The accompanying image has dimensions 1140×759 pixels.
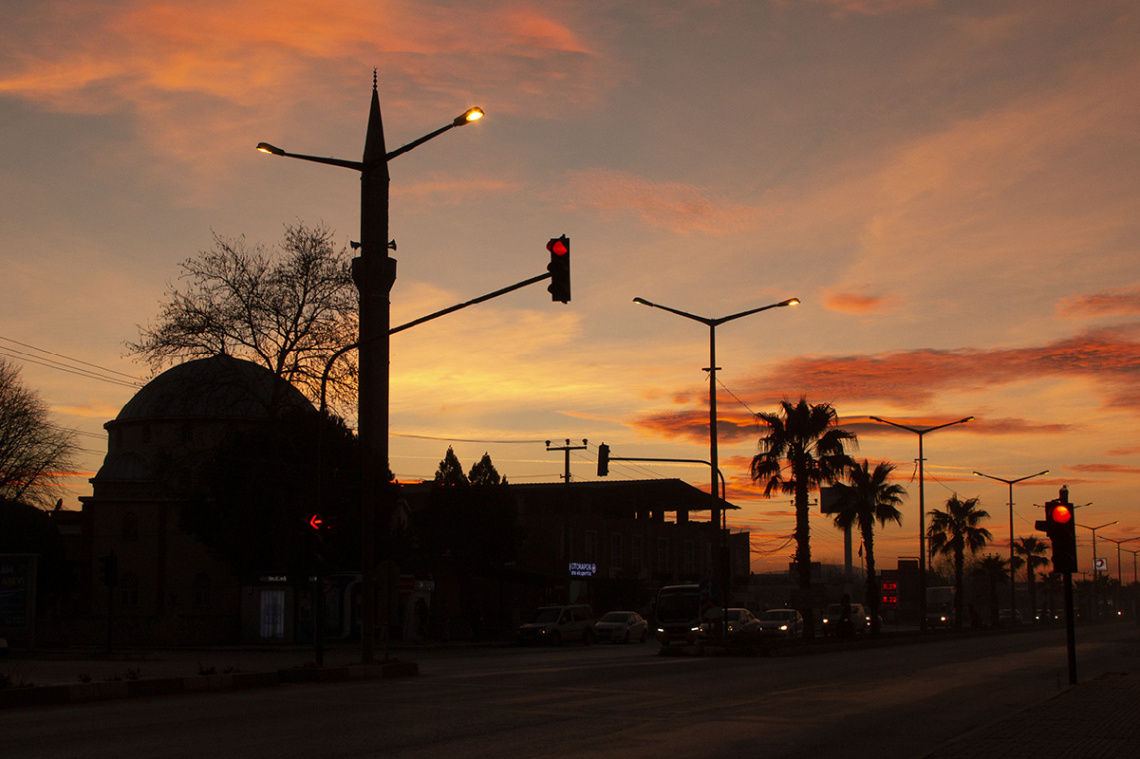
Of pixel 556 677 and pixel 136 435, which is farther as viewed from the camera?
pixel 136 435

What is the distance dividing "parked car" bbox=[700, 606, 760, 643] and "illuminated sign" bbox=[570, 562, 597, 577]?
2216cm

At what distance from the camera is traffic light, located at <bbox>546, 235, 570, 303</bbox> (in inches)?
722

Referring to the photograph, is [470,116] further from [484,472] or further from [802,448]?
[484,472]

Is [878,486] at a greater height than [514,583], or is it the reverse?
[878,486]

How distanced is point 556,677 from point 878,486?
40.9 meters

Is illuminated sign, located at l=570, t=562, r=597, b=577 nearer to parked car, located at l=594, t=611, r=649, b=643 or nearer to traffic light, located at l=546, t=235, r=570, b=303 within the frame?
parked car, located at l=594, t=611, r=649, b=643

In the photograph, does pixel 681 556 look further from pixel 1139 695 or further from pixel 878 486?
pixel 1139 695

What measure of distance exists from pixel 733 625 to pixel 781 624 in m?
2.38

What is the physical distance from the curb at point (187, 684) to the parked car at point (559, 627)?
23500mm

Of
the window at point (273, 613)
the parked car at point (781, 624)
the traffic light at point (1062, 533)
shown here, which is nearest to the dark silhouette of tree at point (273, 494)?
the window at point (273, 613)

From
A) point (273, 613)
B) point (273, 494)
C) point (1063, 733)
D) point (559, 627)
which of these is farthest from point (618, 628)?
point (1063, 733)

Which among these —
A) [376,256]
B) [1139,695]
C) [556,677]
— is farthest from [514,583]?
[1139,695]

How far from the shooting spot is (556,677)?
22.2m

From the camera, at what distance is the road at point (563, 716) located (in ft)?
38.0
